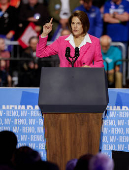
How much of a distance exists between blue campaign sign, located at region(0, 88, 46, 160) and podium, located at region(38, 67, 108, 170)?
1.96 ft

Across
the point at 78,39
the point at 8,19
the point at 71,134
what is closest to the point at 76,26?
the point at 78,39

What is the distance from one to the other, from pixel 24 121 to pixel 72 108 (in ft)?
3.38

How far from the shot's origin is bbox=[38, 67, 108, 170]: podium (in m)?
2.88

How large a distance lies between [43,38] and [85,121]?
1142 millimetres

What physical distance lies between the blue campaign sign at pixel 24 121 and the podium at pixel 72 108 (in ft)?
1.96

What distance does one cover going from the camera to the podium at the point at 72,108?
2.88m

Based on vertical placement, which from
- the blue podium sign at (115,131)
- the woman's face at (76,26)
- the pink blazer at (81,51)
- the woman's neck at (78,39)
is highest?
the woman's face at (76,26)

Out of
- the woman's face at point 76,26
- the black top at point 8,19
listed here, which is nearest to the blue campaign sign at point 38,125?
the woman's face at point 76,26

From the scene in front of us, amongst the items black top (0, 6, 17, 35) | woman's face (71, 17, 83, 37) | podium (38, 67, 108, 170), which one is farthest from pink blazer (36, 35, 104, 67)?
black top (0, 6, 17, 35)

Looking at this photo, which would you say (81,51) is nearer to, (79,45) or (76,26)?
(79,45)

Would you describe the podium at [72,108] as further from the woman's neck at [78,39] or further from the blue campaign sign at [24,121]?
the woman's neck at [78,39]

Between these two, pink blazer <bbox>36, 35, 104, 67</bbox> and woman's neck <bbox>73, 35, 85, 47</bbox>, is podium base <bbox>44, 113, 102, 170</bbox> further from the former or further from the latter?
woman's neck <bbox>73, 35, 85, 47</bbox>

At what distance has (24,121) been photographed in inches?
148

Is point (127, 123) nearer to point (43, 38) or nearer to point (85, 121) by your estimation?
point (85, 121)
